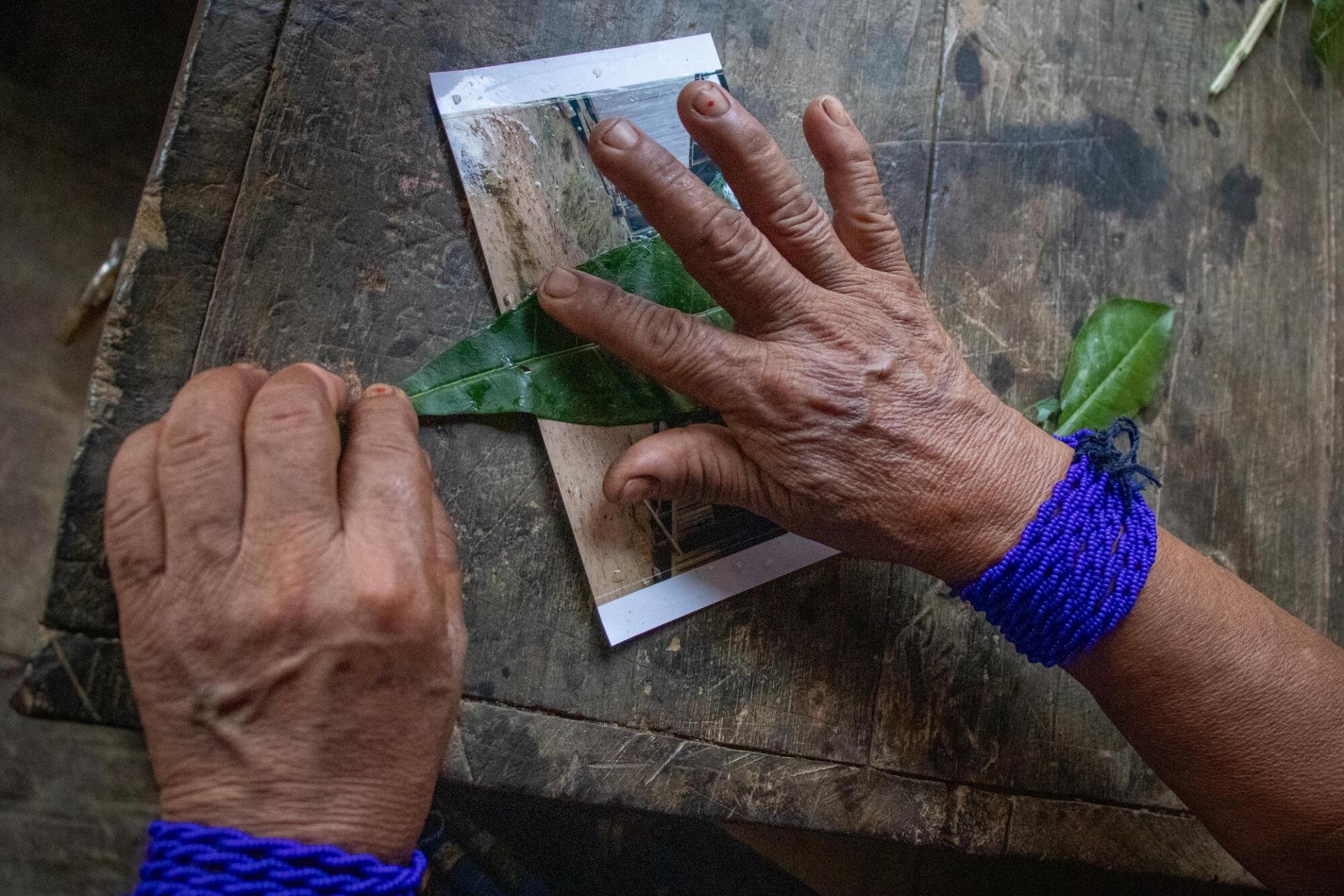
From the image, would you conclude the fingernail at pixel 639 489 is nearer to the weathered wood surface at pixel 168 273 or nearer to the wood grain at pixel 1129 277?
the wood grain at pixel 1129 277

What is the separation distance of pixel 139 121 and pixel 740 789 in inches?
76.7

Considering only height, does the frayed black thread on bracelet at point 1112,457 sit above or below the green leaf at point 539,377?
below

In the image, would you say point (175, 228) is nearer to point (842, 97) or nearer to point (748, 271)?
point (748, 271)

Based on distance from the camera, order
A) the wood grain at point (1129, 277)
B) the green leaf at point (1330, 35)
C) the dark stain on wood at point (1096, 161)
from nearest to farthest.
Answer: the wood grain at point (1129, 277) → the dark stain on wood at point (1096, 161) → the green leaf at point (1330, 35)

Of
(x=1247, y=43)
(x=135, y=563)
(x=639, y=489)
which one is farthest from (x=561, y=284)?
(x=1247, y=43)

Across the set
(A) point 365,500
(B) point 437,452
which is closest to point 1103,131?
(B) point 437,452

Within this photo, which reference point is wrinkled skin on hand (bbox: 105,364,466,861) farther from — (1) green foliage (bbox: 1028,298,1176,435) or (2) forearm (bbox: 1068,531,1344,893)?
(1) green foliage (bbox: 1028,298,1176,435)

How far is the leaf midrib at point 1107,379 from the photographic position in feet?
4.14

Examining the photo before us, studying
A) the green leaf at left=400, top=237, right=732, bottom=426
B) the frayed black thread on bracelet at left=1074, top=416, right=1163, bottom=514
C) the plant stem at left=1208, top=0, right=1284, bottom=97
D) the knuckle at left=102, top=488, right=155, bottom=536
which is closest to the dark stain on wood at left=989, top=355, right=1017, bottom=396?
the frayed black thread on bracelet at left=1074, top=416, right=1163, bottom=514

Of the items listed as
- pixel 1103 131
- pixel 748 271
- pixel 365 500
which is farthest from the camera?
pixel 1103 131

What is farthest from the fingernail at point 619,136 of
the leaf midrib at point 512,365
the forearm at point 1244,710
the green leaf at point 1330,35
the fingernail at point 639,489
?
the green leaf at point 1330,35

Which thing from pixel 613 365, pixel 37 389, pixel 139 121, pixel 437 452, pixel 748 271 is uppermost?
pixel 139 121

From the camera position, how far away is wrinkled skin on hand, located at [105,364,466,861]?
2.47 feet

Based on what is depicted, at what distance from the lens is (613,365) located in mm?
1065
